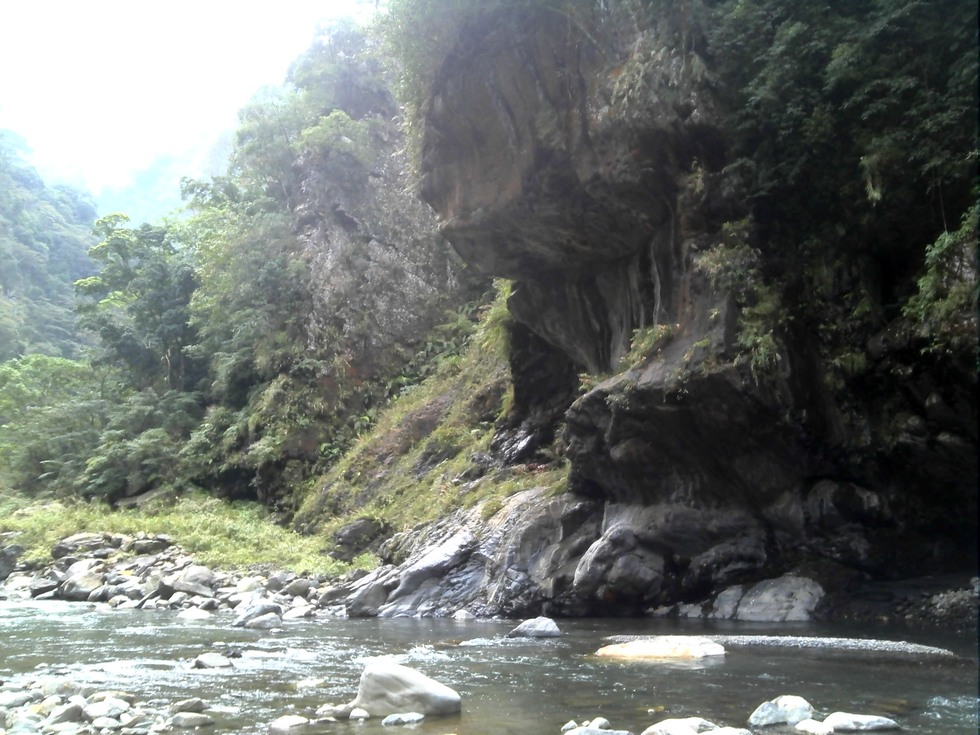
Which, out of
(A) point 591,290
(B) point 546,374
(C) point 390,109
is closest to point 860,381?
(A) point 591,290

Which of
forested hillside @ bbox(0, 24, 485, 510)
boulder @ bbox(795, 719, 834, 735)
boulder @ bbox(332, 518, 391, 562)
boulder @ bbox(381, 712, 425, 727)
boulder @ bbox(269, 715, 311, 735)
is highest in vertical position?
forested hillside @ bbox(0, 24, 485, 510)

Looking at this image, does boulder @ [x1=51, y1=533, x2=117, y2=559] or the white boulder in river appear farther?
boulder @ [x1=51, y1=533, x2=117, y2=559]

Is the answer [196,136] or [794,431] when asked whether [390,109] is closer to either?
[794,431]

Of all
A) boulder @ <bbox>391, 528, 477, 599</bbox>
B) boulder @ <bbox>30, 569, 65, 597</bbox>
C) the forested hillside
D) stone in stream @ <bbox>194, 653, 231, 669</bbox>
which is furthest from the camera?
the forested hillside

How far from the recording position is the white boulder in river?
5.91 meters

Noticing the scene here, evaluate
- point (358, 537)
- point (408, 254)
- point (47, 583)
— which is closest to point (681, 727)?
point (358, 537)

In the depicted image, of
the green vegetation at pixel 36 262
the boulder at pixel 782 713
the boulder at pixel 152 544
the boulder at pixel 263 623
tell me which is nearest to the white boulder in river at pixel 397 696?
the boulder at pixel 782 713

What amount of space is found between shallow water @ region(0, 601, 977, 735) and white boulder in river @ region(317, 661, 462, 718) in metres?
0.17

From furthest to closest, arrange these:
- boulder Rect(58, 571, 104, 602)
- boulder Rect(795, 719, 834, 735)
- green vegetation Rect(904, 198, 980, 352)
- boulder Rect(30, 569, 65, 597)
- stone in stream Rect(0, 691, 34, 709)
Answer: boulder Rect(30, 569, 65, 597) < boulder Rect(58, 571, 104, 602) < green vegetation Rect(904, 198, 980, 352) < stone in stream Rect(0, 691, 34, 709) < boulder Rect(795, 719, 834, 735)

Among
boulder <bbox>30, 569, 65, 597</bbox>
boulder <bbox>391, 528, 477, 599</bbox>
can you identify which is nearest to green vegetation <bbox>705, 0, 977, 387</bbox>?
boulder <bbox>391, 528, 477, 599</bbox>

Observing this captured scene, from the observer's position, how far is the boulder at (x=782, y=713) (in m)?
5.41

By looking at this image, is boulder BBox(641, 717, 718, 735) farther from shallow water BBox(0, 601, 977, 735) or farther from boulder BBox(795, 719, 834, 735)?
boulder BBox(795, 719, 834, 735)

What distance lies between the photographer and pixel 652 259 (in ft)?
44.9

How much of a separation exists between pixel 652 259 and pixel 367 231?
54.1ft
